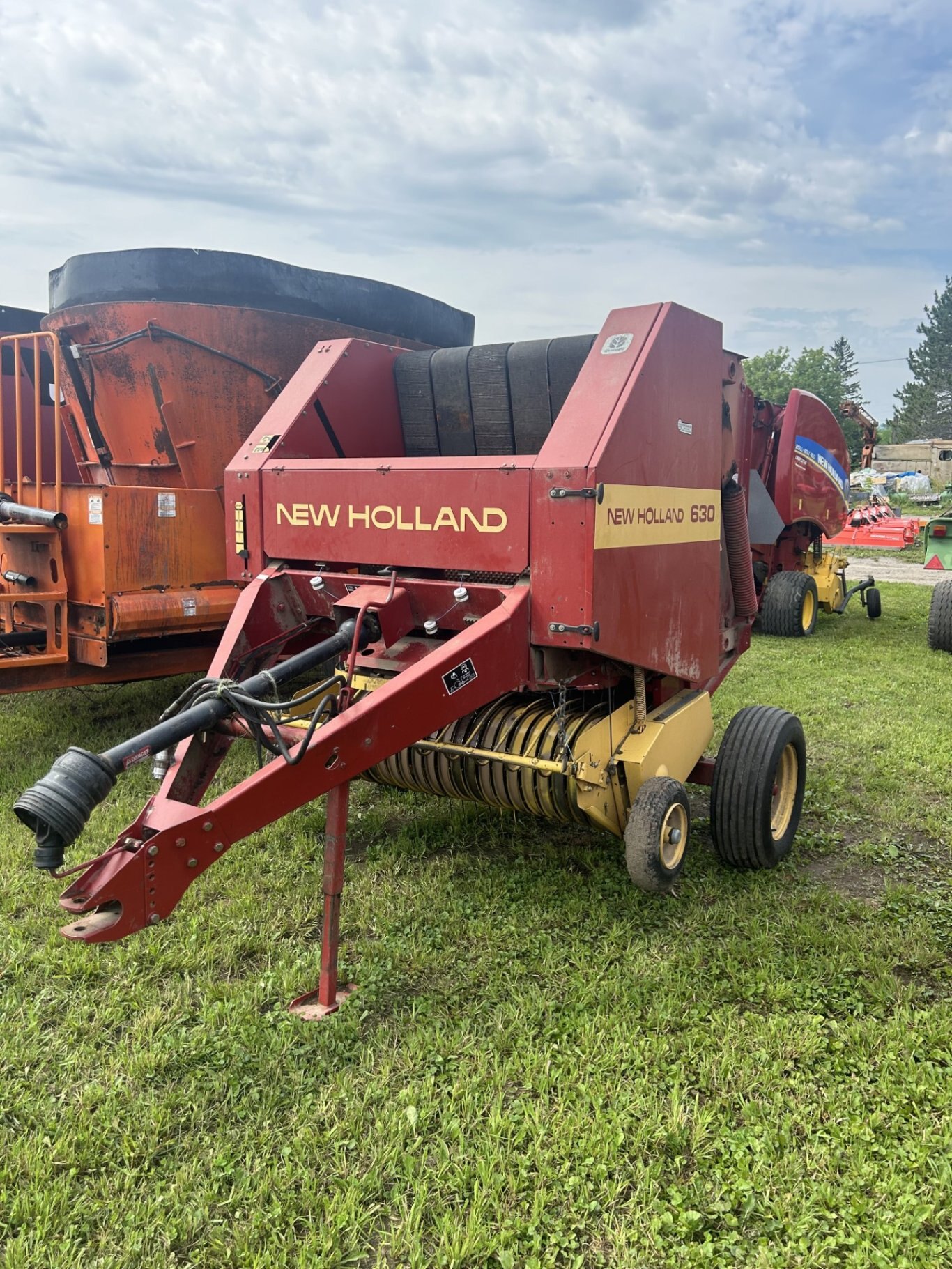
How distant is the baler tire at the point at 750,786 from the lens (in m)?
3.47

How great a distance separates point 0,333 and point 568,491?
520 centimetres

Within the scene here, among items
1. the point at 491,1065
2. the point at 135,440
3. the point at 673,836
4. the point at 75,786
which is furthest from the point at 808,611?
the point at 75,786

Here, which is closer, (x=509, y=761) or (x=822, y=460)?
(x=509, y=761)

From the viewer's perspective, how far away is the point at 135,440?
17.2ft

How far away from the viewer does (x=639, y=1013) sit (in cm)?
269

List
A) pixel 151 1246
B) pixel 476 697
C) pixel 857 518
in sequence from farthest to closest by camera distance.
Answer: pixel 857 518 < pixel 476 697 < pixel 151 1246

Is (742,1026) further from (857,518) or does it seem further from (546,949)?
(857,518)

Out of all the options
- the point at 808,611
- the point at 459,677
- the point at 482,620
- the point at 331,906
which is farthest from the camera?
the point at 808,611

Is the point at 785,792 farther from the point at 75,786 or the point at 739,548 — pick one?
the point at 75,786

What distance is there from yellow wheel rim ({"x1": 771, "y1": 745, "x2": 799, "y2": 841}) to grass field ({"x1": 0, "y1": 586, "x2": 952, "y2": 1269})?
167 mm

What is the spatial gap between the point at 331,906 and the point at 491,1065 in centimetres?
61

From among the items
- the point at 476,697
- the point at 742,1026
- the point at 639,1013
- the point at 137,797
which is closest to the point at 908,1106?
the point at 742,1026

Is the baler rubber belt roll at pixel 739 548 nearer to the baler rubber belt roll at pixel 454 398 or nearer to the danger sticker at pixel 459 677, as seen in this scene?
the baler rubber belt roll at pixel 454 398

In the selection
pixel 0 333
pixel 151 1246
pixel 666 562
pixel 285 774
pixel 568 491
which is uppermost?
pixel 0 333
